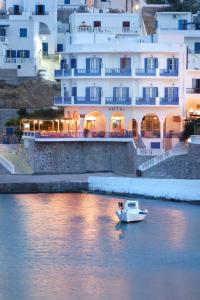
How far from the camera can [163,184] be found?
1780 inches

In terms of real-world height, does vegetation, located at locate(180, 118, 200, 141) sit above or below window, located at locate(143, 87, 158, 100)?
below

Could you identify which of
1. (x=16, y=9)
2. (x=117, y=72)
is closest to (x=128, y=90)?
(x=117, y=72)

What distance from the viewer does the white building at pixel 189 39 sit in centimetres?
5350

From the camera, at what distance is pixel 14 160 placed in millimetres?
51531

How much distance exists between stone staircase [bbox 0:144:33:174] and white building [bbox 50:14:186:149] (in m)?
2.59

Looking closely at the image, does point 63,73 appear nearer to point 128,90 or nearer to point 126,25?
point 128,90

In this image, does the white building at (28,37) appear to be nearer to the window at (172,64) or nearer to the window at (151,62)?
the window at (151,62)

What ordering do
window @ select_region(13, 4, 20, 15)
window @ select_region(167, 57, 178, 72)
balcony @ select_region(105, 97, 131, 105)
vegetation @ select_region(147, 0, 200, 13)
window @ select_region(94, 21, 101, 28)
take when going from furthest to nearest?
vegetation @ select_region(147, 0, 200, 13)
window @ select_region(13, 4, 20, 15)
window @ select_region(94, 21, 101, 28)
window @ select_region(167, 57, 178, 72)
balcony @ select_region(105, 97, 131, 105)

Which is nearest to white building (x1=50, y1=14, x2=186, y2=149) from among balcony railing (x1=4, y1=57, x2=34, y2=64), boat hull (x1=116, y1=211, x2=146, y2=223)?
balcony railing (x1=4, y1=57, x2=34, y2=64)

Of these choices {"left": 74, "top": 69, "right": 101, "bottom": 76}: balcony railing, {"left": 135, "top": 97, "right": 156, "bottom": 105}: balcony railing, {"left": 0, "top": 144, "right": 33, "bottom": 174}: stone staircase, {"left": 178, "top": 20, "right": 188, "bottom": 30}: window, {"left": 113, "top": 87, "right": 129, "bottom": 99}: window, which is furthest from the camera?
{"left": 178, "top": 20, "right": 188, "bottom": 30}: window

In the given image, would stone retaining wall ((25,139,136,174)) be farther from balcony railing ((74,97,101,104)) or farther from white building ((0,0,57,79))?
white building ((0,0,57,79))

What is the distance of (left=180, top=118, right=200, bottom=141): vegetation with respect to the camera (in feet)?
163

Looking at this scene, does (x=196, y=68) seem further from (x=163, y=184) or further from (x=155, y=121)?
(x=163, y=184)

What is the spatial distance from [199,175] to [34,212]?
26.2 ft
